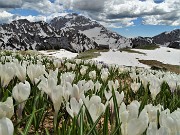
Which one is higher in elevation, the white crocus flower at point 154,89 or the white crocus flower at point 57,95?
the white crocus flower at point 57,95

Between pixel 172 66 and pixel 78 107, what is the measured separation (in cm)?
5460

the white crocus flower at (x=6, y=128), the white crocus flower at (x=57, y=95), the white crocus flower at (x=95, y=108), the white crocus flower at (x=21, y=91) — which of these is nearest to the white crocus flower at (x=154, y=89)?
the white crocus flower at (x=57, y=95)

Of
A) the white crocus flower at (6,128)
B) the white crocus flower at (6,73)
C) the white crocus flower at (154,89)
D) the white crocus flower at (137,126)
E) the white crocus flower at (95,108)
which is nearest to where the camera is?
the white crocus flower at (6,128)

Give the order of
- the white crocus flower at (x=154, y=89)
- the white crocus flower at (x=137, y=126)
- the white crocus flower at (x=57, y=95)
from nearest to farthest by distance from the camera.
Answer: the white crocus flower at (x=137, y=126), the white crocus flower at (x=57, y=95), the white crocus flower at (x=154, y=89)

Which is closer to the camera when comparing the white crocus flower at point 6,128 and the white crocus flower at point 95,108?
the white crocus flower at point 6,128

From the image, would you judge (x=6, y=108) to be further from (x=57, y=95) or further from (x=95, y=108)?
(x=57, y=95)

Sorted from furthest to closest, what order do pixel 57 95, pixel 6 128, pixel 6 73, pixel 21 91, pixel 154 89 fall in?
1. pixel 154 89
2. pixel 6 73
3. pixel 57 95
4. pixel 21 91
5. pixel 6 128

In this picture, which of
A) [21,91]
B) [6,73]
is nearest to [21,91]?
[21,91]

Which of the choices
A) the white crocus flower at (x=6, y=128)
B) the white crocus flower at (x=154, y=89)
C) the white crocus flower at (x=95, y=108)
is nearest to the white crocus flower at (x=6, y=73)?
the white crocus flower at (x=95, y=108)

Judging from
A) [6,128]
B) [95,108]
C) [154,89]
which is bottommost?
[154,89]

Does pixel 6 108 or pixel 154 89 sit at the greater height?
pixel 6 108

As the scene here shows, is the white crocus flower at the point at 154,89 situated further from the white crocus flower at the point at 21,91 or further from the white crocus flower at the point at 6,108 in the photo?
the white crocus flower at the point at 6,108

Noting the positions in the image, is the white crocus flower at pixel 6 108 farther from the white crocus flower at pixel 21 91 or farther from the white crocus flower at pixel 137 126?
the white crocus flower at pixel 137 126

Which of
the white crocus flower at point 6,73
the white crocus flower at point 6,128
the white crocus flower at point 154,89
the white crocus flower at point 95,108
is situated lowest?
the white crocus flower at point 154,89
